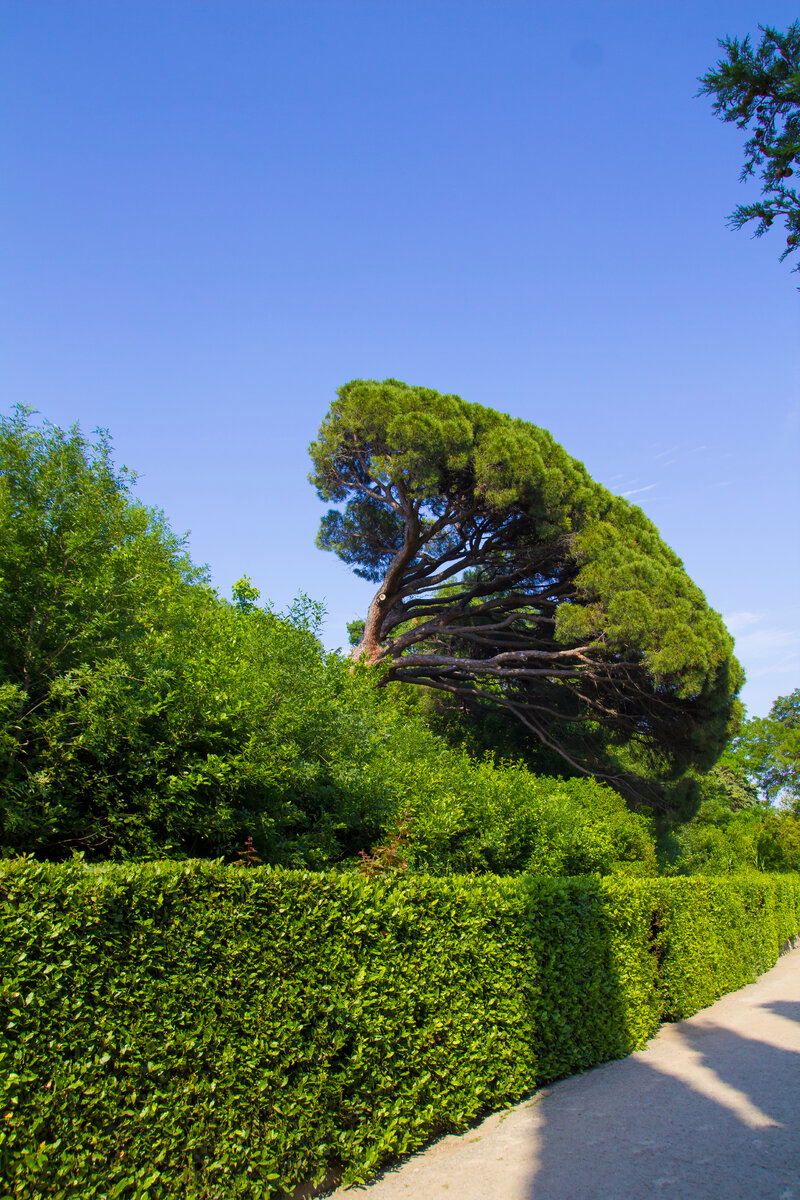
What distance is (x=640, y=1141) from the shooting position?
489cm

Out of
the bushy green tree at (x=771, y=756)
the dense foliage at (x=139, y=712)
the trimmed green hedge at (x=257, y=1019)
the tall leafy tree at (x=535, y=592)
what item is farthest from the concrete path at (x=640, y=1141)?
the bushy green tree at (x=771, y=756)

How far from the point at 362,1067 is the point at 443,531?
14.2 meters

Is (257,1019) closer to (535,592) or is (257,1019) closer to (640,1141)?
(640,1141)

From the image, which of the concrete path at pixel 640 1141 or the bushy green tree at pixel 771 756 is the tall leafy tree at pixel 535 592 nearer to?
the concrete path at pixel 640 1141

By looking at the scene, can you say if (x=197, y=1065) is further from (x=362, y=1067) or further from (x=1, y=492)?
(x=1, y=492)

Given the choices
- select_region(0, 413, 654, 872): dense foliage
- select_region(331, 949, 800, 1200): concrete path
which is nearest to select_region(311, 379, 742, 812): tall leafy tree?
select_region(0, 413, 654, 872): dense foliage

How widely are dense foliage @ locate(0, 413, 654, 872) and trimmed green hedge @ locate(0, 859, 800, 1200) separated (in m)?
1.66

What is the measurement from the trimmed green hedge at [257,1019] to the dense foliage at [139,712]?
5.44ft

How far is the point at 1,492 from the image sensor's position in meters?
5.80

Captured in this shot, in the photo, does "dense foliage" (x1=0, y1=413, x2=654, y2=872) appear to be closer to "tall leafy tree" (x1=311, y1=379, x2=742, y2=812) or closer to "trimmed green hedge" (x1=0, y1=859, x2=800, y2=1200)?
"trimmed green hedge" (x1=0, y1=859, x2=800, y2=1200)

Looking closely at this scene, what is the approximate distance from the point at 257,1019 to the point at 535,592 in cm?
1457

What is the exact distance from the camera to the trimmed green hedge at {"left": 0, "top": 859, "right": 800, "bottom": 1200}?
3.41 metres

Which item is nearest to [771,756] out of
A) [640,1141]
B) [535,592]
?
[535,592]

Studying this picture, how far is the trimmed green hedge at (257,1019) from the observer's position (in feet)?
11.2
